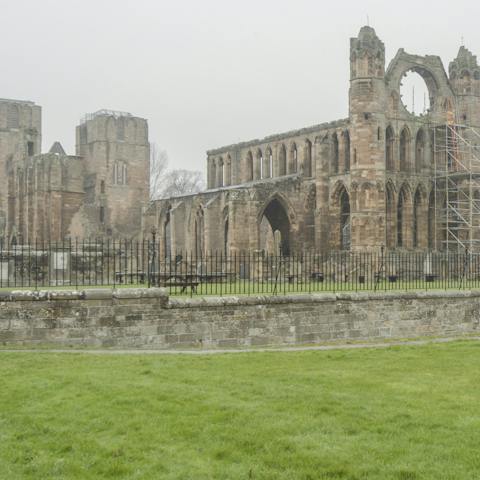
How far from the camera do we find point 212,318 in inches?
669

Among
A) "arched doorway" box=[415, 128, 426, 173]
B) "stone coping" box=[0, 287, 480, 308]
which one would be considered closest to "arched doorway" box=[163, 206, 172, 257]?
"arched doorway" box=[415, 128, 426, 173]

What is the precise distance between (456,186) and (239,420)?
3477cm

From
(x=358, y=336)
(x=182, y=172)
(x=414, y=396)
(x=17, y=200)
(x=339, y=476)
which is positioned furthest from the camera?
→ (x=182, y=172)

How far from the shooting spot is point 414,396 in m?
9.41

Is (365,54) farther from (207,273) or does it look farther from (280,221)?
(207,273)

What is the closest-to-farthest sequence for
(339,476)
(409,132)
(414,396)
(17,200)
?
(339,476) < (414,396) < (409,132) < (17,200)

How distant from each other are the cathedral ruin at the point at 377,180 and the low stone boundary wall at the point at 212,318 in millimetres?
15967

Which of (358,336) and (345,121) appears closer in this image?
(358,336)

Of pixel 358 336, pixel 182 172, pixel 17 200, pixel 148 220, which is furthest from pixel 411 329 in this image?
pixel 182 172

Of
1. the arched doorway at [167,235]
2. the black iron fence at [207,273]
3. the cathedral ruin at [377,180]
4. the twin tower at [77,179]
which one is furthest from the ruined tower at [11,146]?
the black iron fence at [207,273]

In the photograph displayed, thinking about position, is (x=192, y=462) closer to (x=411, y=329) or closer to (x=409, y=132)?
(x=411, y=329)

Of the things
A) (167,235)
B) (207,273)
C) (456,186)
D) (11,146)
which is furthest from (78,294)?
(11,146)

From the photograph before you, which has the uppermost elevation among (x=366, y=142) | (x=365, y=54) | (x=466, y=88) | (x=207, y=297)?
(x=365, y=54)

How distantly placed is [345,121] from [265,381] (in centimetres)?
3252
